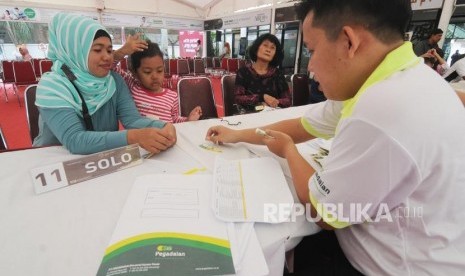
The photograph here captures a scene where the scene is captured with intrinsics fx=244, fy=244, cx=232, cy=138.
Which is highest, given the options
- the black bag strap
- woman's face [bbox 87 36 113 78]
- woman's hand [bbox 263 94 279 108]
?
woman's face [bbox 87 36 113 78]

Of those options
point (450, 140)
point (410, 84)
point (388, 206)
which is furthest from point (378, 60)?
point (388, 206)

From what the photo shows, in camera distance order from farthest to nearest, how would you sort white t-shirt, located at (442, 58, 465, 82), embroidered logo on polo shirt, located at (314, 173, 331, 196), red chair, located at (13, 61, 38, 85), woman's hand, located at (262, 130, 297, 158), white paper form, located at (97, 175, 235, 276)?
red chair, located at (13, 61, 38, 85) < white t-shirt, located at (442, 58, 465, 82) < woman's hand, located at (262, 130, 297, 158) < embroidered logo on polo shirt, located at (314, 173, 331, 196) < white paper form, located at (97, 175, 235, 276)

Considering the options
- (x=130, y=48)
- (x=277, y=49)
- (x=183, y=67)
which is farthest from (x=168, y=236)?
(x=183, y=67)

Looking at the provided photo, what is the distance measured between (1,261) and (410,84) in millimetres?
883

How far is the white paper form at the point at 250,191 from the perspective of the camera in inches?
23.5

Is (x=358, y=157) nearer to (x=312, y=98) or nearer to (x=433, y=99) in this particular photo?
(x=433, y=99)

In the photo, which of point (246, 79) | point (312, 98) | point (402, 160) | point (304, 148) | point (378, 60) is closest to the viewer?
point (402, 160)

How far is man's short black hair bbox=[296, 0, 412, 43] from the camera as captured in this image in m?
0.53

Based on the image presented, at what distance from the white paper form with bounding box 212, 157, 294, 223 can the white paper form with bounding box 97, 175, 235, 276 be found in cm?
4

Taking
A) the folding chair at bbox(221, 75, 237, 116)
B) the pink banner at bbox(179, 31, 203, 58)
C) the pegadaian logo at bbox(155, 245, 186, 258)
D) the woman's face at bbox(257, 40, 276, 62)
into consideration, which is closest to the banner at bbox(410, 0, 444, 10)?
the woman's face at bbox(257, 40, 276, 62)

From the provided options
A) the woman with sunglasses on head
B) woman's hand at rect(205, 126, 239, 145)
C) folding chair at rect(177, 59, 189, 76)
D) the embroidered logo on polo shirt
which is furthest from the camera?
folding chair at rect(177, 59, 189, 76)

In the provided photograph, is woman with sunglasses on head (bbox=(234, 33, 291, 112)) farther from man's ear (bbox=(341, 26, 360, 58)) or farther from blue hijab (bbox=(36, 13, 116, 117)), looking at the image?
man's ear (bbox=(341, 26, 360, 58))

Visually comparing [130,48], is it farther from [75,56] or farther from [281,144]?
[281,144]

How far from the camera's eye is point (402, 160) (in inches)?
18.2
